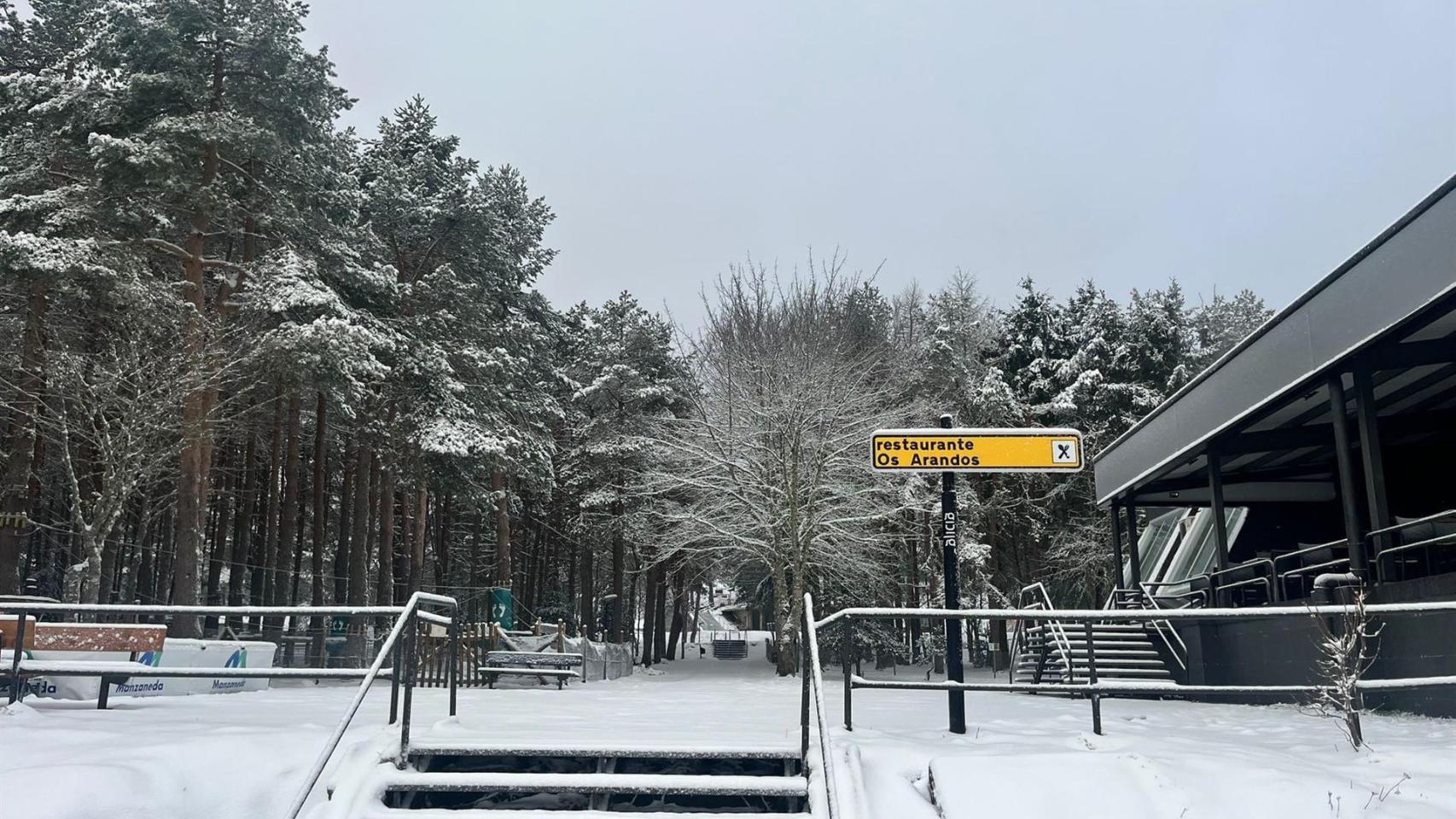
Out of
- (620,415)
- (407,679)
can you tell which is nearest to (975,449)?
(407,679)

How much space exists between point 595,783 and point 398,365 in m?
22.5

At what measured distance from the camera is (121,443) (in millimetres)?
18719

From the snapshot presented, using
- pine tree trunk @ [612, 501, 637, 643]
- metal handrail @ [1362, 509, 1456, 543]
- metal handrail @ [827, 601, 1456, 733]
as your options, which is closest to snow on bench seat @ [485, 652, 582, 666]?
metal handrail @ [827, 601, 1456, 733]

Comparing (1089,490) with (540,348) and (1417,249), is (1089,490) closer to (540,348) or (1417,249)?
(540,348)

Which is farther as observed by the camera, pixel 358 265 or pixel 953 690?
pixel 358 265

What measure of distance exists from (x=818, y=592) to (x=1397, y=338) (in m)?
21.3

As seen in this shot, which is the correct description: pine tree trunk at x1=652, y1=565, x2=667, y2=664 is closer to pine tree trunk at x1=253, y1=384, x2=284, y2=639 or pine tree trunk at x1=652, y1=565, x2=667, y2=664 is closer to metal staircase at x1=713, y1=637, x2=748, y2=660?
metal staircase at x1=713, y1=637, x2=748, y2=660

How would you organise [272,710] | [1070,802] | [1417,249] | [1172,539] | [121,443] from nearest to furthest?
[1070,802]
[272,710]
[1417,249]
[121,443]
[1172,539]

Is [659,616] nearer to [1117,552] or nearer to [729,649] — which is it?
[729,649]

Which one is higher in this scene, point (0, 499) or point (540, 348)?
point (540, 348)

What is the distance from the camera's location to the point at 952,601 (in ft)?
26.2

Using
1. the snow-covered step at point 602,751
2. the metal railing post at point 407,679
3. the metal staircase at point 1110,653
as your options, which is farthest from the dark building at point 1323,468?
the metal railing post at point 407,679

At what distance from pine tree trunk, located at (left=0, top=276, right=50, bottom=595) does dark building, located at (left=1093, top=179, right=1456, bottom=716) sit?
21.1 meters

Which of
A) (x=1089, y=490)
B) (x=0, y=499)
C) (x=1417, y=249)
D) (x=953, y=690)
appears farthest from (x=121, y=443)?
(x=1089, y=490)
